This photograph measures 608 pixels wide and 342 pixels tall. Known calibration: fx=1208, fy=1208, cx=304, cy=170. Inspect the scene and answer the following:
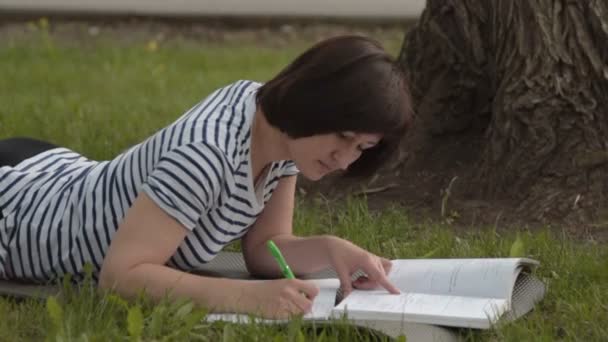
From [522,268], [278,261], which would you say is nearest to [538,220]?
[522,268]

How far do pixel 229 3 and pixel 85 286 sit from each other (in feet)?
19.6

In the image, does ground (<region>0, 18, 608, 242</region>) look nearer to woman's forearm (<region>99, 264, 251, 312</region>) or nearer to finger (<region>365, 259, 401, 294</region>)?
finger (<region>365, 259, 401, 294</region>)

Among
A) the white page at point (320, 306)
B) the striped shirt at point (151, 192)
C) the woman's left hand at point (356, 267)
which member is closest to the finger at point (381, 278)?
the woman's left hand at point (356, 267)

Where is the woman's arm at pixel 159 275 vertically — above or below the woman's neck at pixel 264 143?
below

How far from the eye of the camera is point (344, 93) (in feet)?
8.55

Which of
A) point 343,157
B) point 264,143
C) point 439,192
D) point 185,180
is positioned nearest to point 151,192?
point 185,180

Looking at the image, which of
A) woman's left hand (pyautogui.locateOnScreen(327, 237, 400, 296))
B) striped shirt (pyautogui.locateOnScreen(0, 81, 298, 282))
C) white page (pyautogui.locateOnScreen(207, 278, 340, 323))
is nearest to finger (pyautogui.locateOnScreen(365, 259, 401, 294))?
woman's left hand (pyautogui.locateOnScreen(327, 237, 400, 296))

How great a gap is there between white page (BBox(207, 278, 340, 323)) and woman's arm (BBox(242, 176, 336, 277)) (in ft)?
0.22

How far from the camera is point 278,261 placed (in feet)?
9.48

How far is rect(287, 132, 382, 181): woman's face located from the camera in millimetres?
2660

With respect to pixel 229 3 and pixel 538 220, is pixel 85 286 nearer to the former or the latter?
pixel 538 220

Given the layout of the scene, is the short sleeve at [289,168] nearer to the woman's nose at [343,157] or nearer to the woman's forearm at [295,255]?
the woman's forearm at [295,255]

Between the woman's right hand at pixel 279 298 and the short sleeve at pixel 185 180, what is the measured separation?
0.70 ft

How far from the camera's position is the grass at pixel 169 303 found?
2596 mm
